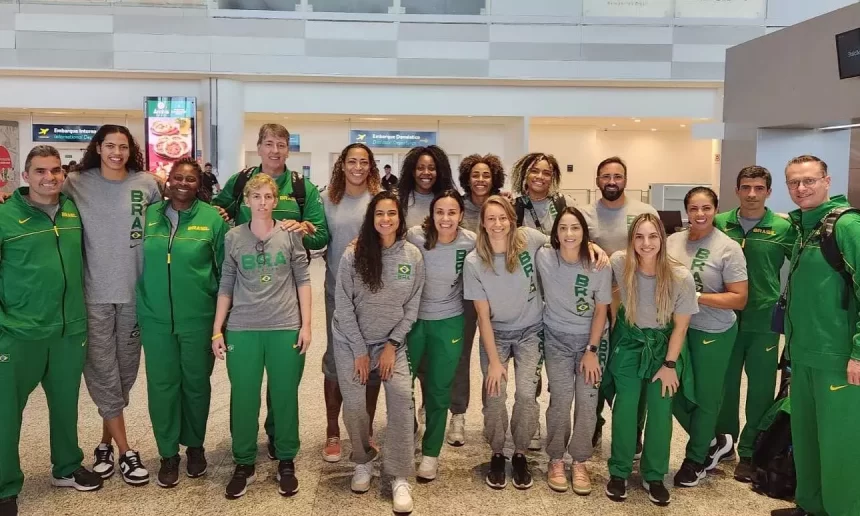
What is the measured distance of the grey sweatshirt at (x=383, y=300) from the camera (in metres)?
3.21

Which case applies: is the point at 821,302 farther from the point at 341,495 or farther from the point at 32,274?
the point at 32,274

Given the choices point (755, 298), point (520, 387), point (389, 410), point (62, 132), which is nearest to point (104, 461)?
point (389, 410)

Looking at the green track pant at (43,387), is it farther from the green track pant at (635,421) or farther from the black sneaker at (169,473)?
the green track pant at (635,421)

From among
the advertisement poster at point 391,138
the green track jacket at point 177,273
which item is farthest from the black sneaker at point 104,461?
the advertisement poster at point 391,138

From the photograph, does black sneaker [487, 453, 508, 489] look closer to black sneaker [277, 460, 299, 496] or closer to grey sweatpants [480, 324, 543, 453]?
grey sweatpants [480, 324, 543, 453]

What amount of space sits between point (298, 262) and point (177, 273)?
0.62m

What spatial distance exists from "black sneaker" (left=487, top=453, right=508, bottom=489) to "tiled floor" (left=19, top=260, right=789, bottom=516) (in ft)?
0.16

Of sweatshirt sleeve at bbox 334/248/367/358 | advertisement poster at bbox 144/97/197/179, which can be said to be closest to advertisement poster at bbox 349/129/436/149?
advertisement poster at bbox 144/97/197/179

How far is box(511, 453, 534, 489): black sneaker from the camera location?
333cm

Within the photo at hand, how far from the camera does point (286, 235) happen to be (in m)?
3.31

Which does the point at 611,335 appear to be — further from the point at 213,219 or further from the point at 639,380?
the point at 213,219

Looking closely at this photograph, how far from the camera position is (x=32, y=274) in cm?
300

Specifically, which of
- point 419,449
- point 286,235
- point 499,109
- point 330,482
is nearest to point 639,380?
point 419,449

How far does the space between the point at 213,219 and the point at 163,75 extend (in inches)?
434
